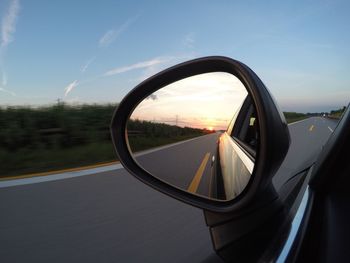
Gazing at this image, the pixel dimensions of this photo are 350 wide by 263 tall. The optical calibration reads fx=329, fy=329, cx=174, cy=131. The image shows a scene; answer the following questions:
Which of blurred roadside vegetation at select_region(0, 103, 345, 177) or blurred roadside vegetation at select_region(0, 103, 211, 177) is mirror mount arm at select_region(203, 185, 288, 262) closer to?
blurred roadside vegetation at select_region(0, 103, 345, 177)

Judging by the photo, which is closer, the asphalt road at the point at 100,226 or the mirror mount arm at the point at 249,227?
the mirror mount arm at the point at 249,227

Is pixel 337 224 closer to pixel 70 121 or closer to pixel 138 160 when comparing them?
pixel 138 160

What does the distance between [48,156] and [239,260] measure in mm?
10260

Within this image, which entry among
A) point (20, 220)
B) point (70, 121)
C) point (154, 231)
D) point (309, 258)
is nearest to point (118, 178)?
point (20, 220)

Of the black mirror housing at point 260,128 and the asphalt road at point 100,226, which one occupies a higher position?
the black mirror housing at point 260,128

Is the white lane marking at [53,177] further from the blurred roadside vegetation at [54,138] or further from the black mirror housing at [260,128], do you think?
the black mirror housing at [260,128]

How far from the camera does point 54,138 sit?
42.1 ft

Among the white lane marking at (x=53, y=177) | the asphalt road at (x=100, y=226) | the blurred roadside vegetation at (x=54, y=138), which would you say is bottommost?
the asphalt road at (x=100, y=226)

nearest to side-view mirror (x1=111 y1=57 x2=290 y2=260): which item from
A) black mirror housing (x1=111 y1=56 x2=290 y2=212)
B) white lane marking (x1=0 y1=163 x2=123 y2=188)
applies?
black mirror housing (x1=111 y1=56 x2=290 y2=212)

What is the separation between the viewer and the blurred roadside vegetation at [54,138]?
9.56 metres

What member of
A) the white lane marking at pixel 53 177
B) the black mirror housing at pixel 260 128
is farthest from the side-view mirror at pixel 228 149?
the white lane marking at pixel 53 177

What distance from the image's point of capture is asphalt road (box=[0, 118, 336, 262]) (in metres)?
3.16

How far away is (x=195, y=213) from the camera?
14.7 ft

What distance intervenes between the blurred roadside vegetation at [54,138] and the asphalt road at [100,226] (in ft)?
11.0
